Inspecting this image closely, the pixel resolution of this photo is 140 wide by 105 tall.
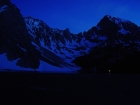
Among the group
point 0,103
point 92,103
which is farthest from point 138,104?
point 0,103

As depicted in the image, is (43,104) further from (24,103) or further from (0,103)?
(0,103)

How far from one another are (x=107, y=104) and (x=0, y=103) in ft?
58.5

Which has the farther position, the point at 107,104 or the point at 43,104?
the point at 107,104

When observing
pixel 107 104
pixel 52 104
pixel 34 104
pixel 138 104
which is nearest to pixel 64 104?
pixel 52 104

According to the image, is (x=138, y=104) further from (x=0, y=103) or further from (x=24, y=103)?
(x=0, y=103)

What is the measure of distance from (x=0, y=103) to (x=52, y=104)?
8.01 metres

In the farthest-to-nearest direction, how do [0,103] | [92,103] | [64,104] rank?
1. [92,103]
2. [64,104]
3. [0,103]

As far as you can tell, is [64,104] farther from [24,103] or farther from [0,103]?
[0,103]

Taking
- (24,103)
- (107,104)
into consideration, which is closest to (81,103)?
(107,104)

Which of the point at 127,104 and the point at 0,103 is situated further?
the point at 127,104

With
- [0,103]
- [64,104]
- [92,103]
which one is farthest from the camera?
[92,103]

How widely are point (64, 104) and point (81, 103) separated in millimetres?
3513

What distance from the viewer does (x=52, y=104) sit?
34.9m

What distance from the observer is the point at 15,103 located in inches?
1331
